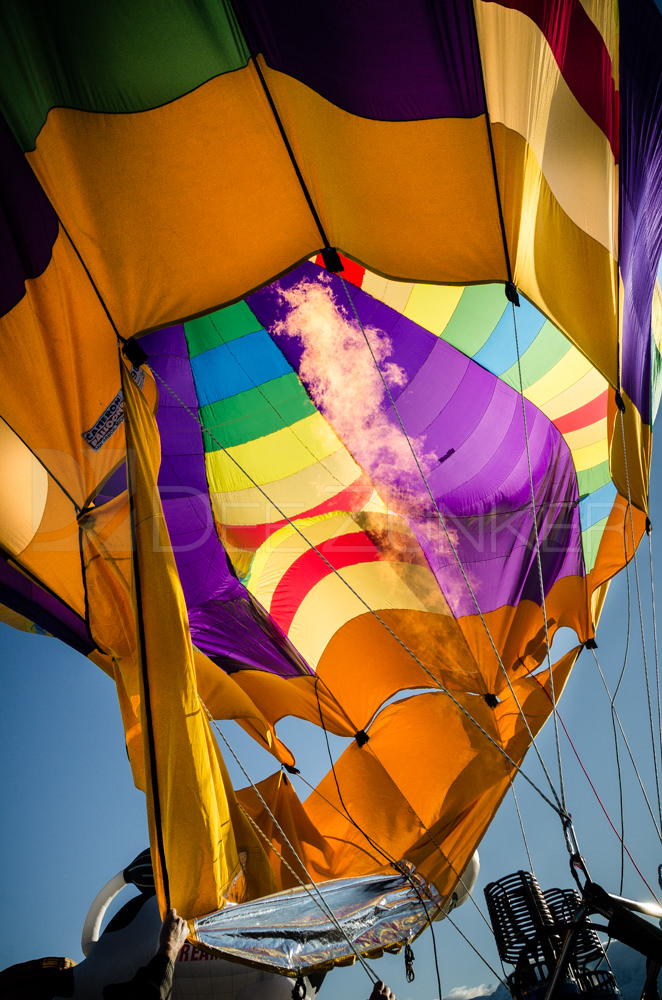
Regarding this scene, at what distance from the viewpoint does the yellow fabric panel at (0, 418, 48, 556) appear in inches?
123

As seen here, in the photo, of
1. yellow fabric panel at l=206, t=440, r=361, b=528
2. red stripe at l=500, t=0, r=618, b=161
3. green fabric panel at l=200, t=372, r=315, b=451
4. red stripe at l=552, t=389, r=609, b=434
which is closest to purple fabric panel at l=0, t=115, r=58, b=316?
green fabric panel at l=200, t=372, r=315, b=451

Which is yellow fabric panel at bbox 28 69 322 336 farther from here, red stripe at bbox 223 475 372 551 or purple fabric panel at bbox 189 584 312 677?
purple fabric panel at bbox 189 584 312 677

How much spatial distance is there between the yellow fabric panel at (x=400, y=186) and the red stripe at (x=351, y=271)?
112 cm

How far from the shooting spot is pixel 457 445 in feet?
13.0

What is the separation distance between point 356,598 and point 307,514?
0.59m

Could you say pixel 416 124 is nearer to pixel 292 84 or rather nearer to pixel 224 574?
pixel 292 84

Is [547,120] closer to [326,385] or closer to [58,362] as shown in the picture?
[326,385]

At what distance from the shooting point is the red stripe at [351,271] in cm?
358

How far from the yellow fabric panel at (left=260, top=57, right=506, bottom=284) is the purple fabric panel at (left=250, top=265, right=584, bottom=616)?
1.46 meters

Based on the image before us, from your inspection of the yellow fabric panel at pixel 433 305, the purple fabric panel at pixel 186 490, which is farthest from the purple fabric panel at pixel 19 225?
the yellow fabric panel at pixel 433 305

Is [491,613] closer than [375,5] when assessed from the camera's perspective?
No

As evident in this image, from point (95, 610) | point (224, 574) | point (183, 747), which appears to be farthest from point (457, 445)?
point (183, 747)

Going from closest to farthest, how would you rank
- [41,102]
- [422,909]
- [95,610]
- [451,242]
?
[41,102]
[451,242]
[422,909]
[95,610]

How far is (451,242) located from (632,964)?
24.5 metres
